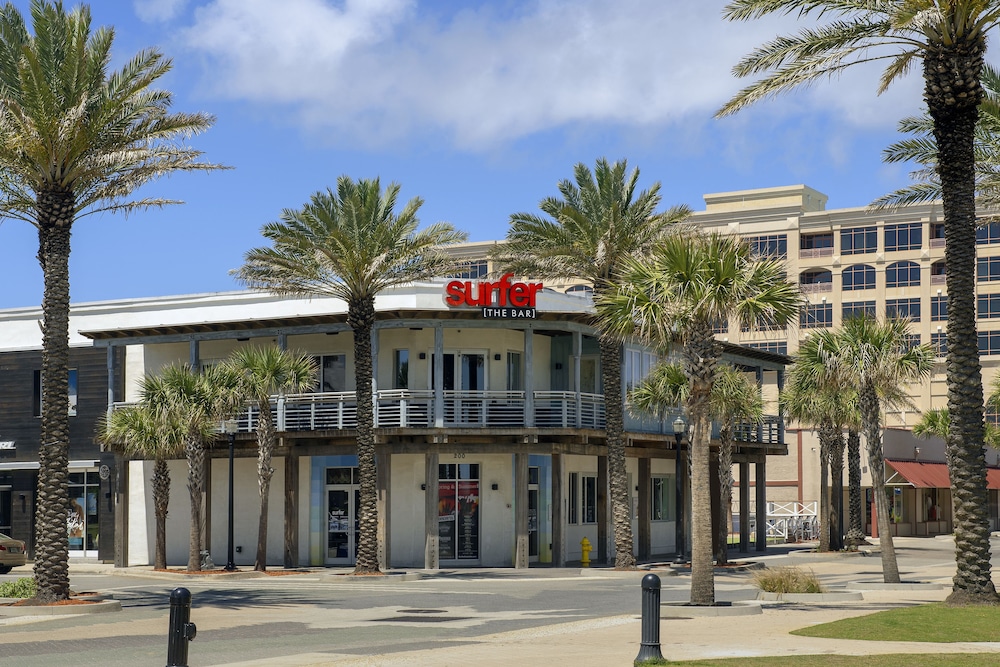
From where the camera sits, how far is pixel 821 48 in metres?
23.4

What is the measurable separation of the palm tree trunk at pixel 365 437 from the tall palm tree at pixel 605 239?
497 cm

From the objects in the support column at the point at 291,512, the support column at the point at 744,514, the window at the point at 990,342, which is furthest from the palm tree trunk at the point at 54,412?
the window at the point at 990,342

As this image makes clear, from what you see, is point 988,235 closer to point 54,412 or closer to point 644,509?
point 644,509

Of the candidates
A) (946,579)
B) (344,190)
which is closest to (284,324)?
(344,190)

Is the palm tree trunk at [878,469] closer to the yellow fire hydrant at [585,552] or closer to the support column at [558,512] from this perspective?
the support column at [558,512]

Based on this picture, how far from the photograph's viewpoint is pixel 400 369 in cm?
4122

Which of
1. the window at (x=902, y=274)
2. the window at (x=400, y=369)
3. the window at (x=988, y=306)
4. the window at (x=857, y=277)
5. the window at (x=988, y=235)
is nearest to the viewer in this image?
the window at (x=400, y=369)

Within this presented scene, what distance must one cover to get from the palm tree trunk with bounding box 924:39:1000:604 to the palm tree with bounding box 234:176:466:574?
1632 centimetres

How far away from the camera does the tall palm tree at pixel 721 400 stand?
38.0 m

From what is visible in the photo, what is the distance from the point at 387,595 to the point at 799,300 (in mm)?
11283

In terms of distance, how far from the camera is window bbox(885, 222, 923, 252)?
95188mm

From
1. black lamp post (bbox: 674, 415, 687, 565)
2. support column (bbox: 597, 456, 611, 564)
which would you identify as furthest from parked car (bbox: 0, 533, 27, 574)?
black lamp post (bbox: 674, 415, 687, 565)

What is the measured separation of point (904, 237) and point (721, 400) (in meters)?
63.1

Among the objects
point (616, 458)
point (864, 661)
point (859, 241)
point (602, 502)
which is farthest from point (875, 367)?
point (859, 241)
